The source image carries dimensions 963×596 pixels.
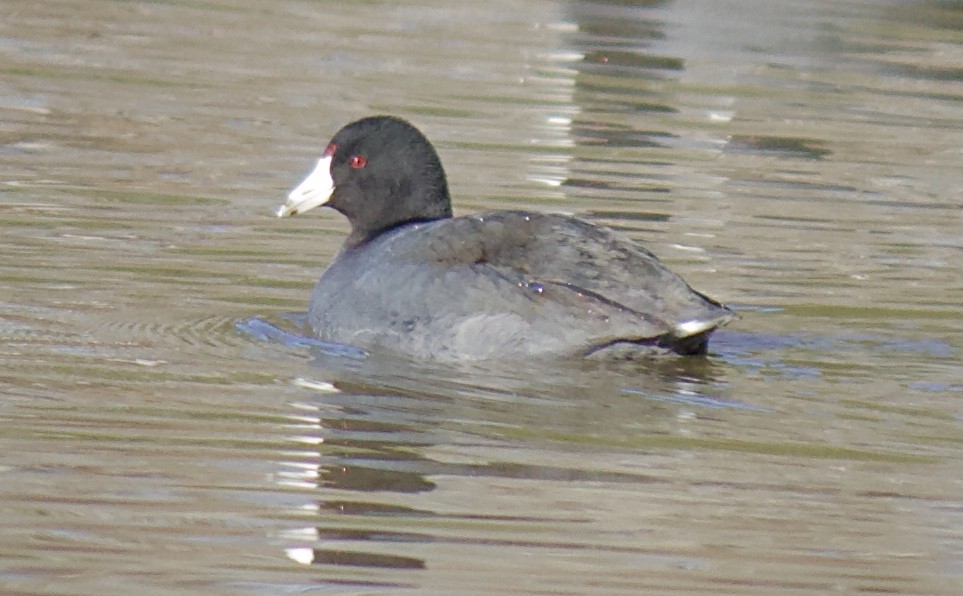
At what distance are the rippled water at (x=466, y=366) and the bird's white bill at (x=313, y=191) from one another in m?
0.29

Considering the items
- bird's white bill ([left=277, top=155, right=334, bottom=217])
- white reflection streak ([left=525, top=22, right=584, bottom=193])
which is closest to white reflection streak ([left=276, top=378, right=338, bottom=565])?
bird's white bill ([left=277, top=155, right=334, bottom=217])

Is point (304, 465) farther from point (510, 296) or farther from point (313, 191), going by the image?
point (313, 191)

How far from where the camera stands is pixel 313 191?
729 cm

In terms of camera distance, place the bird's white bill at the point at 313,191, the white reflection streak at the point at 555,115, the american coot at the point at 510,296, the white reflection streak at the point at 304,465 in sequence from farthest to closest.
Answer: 1. the white reflection streak at the point at 555,115
2. the bird's white bill at the point at 313,191
3. the american coot at the point at 510,296
4. the white reflection streak at the point at 304,465

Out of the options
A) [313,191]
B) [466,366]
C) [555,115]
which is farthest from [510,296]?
[555,115]

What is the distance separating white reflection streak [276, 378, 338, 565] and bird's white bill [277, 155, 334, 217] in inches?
57.9

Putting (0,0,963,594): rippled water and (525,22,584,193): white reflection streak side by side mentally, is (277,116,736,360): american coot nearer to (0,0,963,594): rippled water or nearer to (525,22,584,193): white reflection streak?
(0,0,963,594): rippled water

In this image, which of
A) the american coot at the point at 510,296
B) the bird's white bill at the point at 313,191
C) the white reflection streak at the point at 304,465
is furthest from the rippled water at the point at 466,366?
the bird's white bill at the point at 313,191

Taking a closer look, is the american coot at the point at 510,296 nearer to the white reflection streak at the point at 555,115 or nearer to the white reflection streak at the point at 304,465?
the white reflection streak at the point at 304,465

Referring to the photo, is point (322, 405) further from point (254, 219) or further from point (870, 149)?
point (870, 149)

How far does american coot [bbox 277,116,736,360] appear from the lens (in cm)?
609

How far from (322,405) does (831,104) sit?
24.7 feet

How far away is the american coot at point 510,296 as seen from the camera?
6.09m

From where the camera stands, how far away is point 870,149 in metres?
11.0
